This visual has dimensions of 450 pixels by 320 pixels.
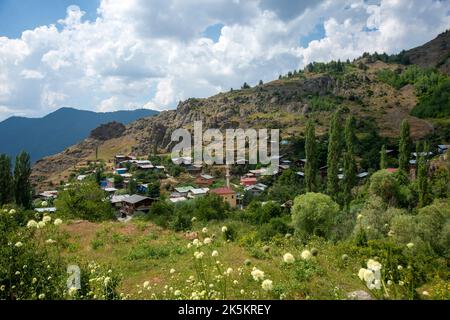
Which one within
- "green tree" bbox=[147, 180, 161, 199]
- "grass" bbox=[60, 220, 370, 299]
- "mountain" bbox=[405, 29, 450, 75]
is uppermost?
"mountain" bbox=[405, 29, 450, 75]

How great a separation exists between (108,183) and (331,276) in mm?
68083

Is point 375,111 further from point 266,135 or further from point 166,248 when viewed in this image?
point 166,248

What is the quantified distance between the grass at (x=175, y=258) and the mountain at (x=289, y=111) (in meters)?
69.9

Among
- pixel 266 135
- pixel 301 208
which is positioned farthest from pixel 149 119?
pixel 301 208

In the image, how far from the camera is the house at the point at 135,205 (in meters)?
49.2

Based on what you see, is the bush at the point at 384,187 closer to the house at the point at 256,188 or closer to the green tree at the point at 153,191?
the house at the point at 256,188

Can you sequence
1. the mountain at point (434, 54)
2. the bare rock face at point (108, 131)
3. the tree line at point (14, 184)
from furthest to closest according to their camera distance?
the mountain at point (434, 54), the bare rock face at point (108, 131), the tree line at point (14, 184)

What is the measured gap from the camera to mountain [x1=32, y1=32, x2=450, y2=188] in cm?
9338

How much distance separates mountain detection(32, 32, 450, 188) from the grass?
69.9 meters

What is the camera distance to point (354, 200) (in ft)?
120

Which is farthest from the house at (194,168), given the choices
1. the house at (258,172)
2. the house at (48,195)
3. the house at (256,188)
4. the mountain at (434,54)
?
the mountain at (434,54)

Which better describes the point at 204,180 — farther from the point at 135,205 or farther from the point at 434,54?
the point at 434,54

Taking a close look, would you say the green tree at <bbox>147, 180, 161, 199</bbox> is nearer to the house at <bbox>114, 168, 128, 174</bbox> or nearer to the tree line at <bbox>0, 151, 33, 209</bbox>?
the tree line at <bbox>0, 151, 33, 209</bbox>

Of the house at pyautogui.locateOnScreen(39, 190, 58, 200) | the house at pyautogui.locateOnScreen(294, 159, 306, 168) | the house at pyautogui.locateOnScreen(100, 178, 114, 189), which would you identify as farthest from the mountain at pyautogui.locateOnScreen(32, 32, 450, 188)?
the house at pyautogui.locateOnScreen(100, 178, 114, 189)
